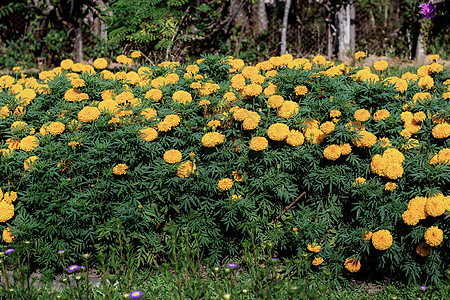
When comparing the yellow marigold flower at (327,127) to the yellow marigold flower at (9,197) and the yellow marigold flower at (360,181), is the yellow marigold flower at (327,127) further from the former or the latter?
the yellow marigold flower at (9,197)

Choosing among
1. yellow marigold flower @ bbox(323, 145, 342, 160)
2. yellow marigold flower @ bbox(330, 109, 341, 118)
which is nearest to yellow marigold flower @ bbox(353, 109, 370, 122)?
yellow marigold flower @ bbox(330, 109, 341, 118)

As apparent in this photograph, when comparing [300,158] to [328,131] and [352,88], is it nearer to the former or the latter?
[328,131]

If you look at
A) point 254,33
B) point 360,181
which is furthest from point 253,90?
point 254,33

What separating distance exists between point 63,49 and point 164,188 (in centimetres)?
938

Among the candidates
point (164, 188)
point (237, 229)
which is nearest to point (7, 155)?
point (164, 188)

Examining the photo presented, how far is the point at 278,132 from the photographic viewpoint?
3.10 m

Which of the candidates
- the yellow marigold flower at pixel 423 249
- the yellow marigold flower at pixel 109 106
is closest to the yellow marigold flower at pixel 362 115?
the yellow marigold flower at pixel 423 249

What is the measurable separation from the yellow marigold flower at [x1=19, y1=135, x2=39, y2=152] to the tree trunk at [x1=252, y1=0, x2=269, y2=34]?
835 cm

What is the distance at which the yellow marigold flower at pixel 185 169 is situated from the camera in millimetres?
3178

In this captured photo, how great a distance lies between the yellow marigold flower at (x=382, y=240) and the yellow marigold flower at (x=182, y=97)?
5.66 feet

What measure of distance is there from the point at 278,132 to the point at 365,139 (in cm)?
62

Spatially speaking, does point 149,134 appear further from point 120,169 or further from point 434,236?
point 434,236

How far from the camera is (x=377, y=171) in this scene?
3.01 m

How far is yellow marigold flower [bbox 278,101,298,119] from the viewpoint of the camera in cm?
330
